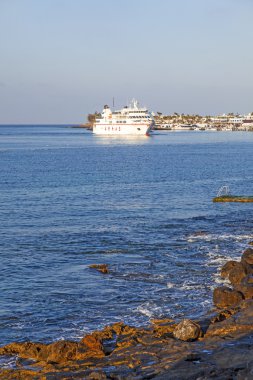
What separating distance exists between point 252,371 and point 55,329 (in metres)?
9.41

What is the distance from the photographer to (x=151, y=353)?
18016 mm

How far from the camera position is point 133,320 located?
22922 mm

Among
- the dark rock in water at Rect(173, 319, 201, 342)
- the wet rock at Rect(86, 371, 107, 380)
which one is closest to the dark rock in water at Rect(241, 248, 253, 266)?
the dark rock in water at Rect(173, 319, 201, 342)

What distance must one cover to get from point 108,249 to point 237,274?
33.1 ft

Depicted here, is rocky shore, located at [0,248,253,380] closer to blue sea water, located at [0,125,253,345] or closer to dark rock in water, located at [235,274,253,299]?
blue sea water, located at [0,125,253,345]

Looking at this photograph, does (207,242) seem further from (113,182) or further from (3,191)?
(113,182)

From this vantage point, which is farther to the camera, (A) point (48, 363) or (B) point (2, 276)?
(B) point (2, 276)

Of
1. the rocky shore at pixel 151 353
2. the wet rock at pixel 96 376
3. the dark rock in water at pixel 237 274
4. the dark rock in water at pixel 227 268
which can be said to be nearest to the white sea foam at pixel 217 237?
the dark rock in water at pixel 227 268

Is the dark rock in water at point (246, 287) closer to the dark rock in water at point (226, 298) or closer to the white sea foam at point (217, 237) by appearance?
the dark rock in water at point (226, 298)

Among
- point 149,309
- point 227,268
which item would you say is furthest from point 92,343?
point 227,268

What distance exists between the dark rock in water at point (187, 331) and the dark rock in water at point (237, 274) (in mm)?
8031

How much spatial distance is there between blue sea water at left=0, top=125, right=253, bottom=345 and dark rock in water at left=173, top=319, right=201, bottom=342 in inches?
123

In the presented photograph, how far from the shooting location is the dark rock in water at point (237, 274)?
27438mm

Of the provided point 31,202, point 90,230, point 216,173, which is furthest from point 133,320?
point 216,173
